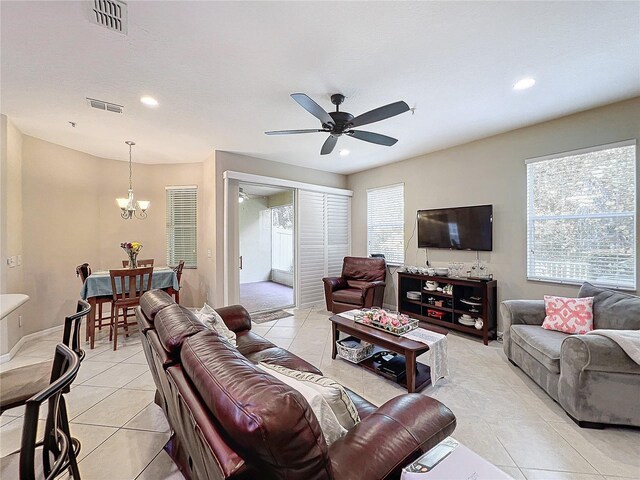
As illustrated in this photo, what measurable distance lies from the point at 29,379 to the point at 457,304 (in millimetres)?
4334

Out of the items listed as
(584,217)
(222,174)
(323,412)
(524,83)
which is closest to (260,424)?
(323,412)

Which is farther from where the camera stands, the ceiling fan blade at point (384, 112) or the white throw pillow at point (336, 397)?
the ceiling fan blade at point (384, 112)

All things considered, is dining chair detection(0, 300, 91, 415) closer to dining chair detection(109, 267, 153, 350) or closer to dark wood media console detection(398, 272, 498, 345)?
dining chair detection(109, 267, 153, 350)

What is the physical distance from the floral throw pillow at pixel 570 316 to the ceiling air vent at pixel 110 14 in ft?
14.0

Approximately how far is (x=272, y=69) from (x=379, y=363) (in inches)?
114

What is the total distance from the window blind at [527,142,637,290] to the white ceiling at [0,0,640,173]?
2.05 feet

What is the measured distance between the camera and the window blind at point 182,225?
518 cm

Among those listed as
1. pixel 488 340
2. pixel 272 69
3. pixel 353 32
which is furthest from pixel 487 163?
pixel 272 69

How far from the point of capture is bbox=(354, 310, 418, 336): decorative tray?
2604 millimetres

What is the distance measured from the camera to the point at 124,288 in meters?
3.51

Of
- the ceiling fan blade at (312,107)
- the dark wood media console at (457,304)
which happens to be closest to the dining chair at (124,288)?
the ceiling fan blade at (312,107)

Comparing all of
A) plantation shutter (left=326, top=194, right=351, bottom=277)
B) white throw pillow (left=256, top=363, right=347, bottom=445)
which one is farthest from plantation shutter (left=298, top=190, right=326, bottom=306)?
white throw pillow (left=256, top=363, right=347, bottom=445)

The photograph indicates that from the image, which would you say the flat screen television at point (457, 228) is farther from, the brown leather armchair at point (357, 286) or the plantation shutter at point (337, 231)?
the plantation shutter at point (337, 231)

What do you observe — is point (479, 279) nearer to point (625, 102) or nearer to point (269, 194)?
point (625, 102)
